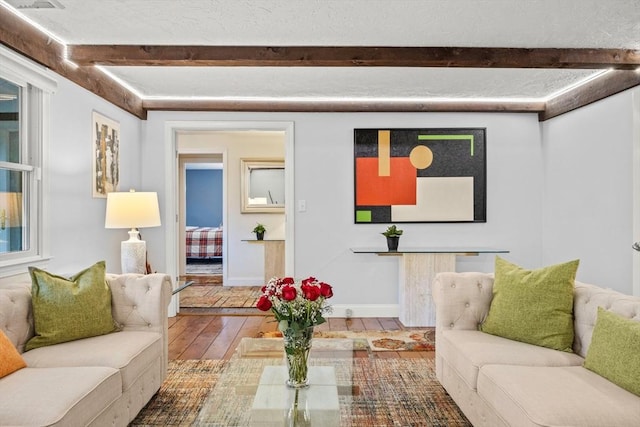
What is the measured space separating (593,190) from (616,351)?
2.58 meters

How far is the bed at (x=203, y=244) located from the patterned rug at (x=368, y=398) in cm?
582

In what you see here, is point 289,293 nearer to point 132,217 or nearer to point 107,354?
Answer: point 107,354

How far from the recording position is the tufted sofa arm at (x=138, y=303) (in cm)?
276

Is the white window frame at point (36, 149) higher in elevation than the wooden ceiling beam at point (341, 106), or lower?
lower

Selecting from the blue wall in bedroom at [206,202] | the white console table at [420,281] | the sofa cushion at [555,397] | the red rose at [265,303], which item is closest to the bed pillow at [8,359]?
the red rose at [265,303]

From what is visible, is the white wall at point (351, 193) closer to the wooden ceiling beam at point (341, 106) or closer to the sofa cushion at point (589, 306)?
the wooden ceiling beam at point (341, 106)

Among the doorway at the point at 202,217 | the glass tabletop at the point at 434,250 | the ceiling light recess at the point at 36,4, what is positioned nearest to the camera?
the ceiling light recess at the point at 36,4

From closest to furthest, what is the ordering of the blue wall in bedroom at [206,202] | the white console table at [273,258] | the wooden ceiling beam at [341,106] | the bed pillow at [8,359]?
the bed pillow at [8,359] → the wooden ceiling beam at [341,106] → the white console table at [273,258] → the blue wall in bedroom at [206,202]

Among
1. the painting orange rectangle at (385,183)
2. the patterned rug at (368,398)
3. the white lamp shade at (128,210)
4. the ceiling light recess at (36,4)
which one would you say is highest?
the ceiling light recess at (36,4)

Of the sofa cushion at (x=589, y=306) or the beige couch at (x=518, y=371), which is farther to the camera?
the sofa cushion at (x=589, y=306)

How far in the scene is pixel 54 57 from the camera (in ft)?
10.3

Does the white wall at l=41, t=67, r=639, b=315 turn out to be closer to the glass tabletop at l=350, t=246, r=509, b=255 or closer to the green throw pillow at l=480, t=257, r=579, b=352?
the glass tabletop at l=350, t=246, r=509, b=255

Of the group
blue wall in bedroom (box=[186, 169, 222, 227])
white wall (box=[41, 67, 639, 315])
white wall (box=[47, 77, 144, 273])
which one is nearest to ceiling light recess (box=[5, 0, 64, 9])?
white wall (box=[47, 77, 144, 273])

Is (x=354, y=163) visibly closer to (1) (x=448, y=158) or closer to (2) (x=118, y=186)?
(1) (x=448, y=158)
